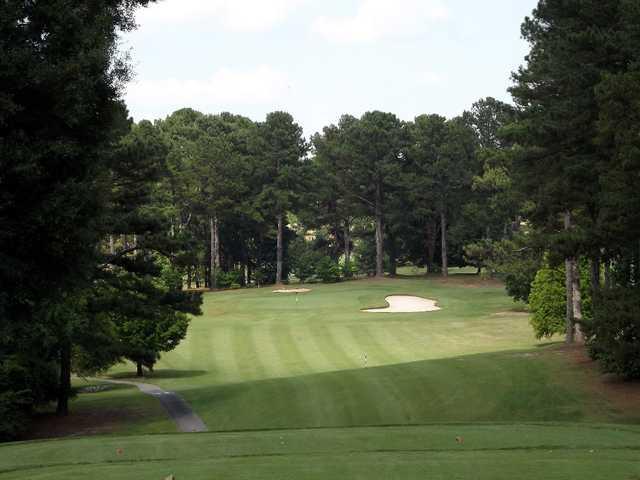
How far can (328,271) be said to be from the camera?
96375mm

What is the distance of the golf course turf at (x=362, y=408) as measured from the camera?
14.1 metres

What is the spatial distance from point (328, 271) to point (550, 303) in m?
52.7

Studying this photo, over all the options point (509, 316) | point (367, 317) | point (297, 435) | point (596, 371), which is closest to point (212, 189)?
point (367, 317)

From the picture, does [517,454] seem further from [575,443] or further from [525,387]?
[525,387]

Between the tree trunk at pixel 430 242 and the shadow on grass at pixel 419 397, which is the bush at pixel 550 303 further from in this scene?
the tree trunk at pixel 430 242

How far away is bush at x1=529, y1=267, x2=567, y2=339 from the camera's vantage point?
44.6 m

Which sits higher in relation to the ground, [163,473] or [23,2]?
[23,2]

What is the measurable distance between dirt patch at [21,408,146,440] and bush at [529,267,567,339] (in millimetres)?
22231

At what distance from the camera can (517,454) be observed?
15.1m

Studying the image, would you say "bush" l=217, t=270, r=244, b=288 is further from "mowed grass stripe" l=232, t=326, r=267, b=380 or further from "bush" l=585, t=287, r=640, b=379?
"bush" l=585, t=287, r=640, b=379

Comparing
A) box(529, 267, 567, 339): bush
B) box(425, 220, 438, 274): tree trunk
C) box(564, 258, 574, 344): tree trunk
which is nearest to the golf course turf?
box(564, 258, 574, 344): tree trunk

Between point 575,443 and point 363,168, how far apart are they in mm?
82187

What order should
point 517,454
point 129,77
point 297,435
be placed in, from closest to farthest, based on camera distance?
point 517,454
point 129,77
point 297,435

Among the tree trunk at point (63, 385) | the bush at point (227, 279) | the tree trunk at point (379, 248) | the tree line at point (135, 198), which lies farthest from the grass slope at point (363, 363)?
the tree trunk at point (379, 248)
